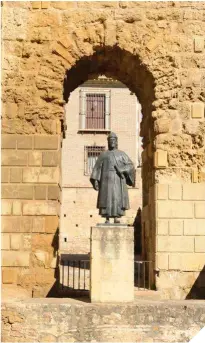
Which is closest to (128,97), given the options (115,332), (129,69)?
(129,69)

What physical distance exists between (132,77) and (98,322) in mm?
5745

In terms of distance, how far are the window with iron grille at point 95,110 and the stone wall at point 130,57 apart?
1426cm

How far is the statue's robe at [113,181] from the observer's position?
8305 millimetres

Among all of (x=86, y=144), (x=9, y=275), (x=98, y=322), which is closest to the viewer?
(x=98, y=322)

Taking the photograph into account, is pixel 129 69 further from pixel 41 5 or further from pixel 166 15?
pixel 41 5

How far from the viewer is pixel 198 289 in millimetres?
9500

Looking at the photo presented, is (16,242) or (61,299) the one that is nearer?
(61,299)

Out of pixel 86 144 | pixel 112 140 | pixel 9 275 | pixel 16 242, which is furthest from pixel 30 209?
pixel 86 144

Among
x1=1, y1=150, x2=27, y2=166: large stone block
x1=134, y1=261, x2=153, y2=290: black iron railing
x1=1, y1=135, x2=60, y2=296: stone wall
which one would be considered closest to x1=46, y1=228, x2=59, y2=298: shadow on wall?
x1=1, y1=135, x2=60, y2=296: stone wall

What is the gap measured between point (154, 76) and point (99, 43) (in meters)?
1.27

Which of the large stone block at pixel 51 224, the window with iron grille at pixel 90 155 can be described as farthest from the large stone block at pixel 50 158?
the window with iron grille at pixel 90 155

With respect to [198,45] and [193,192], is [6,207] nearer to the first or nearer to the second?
[193,192]

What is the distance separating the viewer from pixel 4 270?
30.9 ft

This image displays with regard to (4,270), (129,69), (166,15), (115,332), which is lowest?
(115,332)
